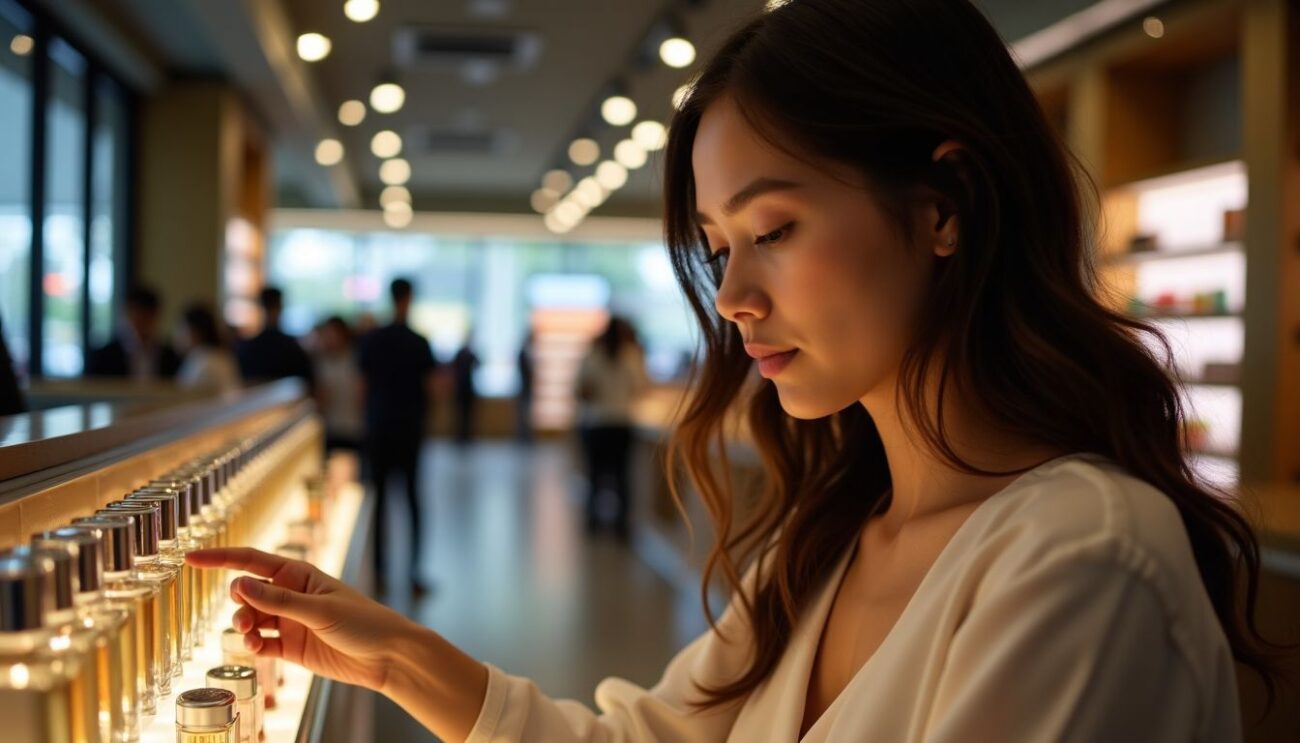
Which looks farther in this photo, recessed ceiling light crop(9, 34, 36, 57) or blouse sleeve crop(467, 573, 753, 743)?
recessed ceiling light crop(9, 34, 36, 57)

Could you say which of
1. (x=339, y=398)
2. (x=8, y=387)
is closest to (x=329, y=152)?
(x=339, y=398)

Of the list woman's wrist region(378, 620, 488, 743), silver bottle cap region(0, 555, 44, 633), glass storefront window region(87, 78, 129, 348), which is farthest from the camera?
glass storefront window region(87, 78, 129, 348)

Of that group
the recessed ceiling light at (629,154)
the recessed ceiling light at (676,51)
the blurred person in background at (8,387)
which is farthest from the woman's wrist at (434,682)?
the recessed ceiling light at (629,154)

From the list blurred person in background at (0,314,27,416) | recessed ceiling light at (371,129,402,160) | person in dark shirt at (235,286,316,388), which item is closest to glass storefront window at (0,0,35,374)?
person in dark shirt at (235,286,316,388)

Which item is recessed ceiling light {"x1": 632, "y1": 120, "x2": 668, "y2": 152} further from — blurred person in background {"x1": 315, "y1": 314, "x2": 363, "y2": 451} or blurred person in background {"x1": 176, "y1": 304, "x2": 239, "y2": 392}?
blurred person in background {"x1": 176, "y1": 304, "x2": 239, "y2": 392}

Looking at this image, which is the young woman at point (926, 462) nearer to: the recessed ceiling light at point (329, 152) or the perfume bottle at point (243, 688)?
the perfume bottle at point (243, 688)

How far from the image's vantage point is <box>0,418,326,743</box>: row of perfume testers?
676 mm

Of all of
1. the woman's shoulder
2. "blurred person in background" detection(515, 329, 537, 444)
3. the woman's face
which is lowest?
"blurred person in background" detection(515, 329, 537, 444)

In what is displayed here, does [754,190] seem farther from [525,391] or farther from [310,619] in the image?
[525,391]

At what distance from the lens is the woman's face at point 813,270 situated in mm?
1024

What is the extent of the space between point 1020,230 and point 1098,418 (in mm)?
190

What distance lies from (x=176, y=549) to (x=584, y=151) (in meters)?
10.5

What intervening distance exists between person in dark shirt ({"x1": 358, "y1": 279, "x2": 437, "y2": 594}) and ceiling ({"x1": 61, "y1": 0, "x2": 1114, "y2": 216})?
6.50 feet

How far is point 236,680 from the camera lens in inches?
39.6
